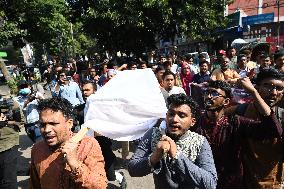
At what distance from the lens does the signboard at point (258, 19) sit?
30547mm

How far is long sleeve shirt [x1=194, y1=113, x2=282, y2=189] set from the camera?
275 cm

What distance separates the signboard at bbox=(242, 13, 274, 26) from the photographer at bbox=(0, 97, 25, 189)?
2812 cm

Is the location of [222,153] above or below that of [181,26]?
below

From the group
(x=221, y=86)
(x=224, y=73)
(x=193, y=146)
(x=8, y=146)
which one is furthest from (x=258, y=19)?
(x=193, y=146)

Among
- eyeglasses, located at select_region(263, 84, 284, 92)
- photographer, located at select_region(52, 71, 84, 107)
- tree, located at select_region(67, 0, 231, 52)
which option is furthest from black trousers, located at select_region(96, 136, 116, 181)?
tree, located at select_region(67, 0, 231, 52)

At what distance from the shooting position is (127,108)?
3898mm

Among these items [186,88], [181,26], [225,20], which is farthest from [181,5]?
[186,88]

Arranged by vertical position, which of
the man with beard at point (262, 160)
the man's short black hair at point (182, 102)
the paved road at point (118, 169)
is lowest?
the paved road at point (118, 169)

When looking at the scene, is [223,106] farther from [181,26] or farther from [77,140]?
[181,26]

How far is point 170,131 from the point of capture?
2430 mm

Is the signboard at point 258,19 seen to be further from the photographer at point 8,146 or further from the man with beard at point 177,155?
the man with beard at point 177,155

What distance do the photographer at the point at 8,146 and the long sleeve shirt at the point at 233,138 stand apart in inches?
112

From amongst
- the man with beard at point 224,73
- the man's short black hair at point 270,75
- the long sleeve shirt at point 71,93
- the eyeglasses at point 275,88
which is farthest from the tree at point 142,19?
the eyeglasses at point 275,88

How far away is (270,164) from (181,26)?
15.6 m
